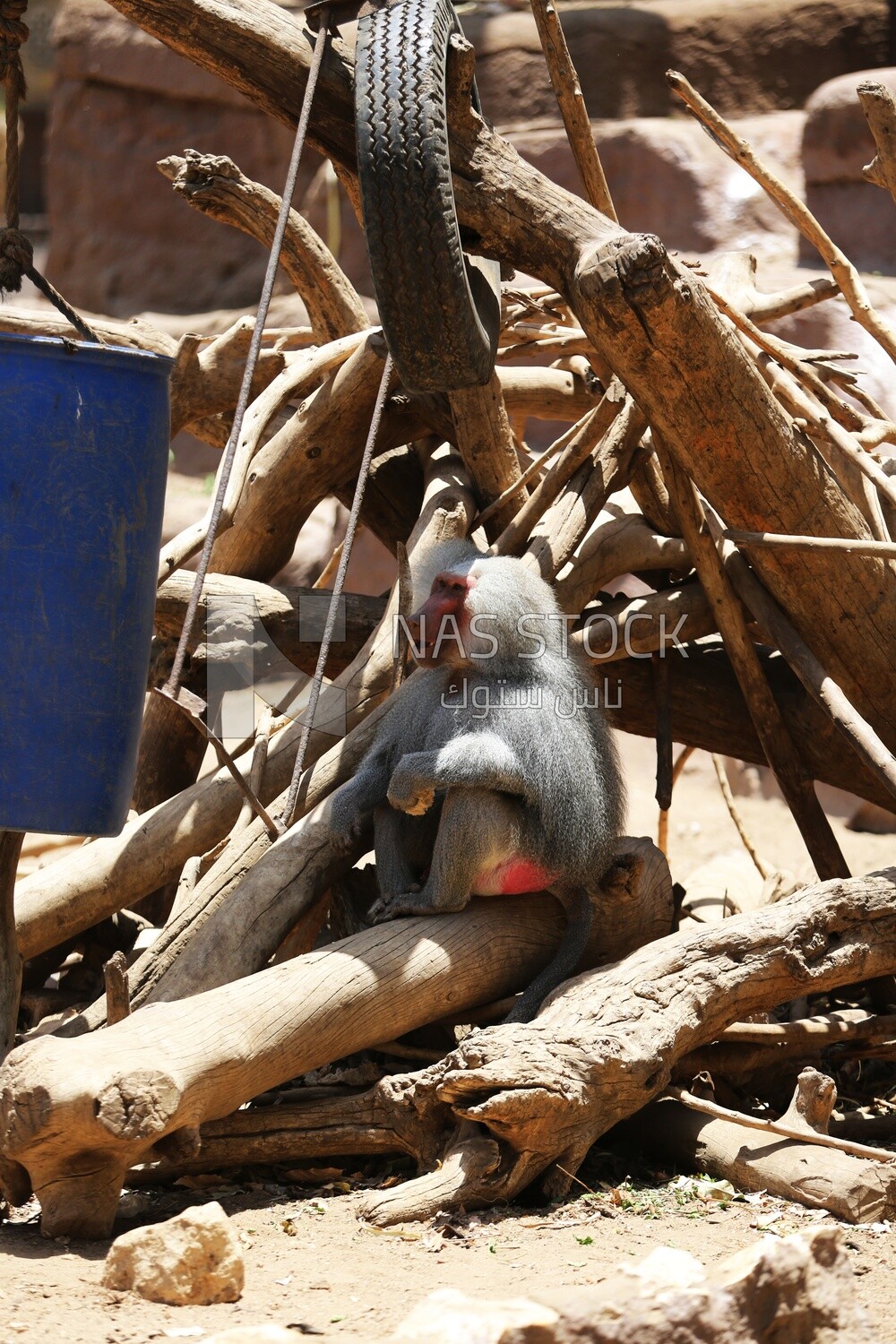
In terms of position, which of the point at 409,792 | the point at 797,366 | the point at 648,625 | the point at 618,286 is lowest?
the point at 409,792

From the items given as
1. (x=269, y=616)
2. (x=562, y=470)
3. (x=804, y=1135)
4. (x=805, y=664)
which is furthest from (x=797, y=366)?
(x=804, y=1135)

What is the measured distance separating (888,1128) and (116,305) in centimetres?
1138

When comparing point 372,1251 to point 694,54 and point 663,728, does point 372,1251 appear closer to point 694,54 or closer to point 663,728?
point 663,728

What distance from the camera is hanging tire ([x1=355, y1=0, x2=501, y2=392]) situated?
Answer: 3.90 meters

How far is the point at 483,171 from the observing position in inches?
174

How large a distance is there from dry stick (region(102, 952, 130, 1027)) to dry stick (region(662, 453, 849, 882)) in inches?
97.5

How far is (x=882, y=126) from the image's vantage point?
504 centimetres

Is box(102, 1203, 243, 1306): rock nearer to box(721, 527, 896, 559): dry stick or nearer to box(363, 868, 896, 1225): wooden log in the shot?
box(363, 868, 896, 1225): wooden log

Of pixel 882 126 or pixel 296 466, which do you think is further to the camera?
pixel 296 466

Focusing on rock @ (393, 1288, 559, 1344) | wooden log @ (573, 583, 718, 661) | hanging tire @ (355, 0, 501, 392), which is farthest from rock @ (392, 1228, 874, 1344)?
wooden log @ (573, 583, 718, 661)

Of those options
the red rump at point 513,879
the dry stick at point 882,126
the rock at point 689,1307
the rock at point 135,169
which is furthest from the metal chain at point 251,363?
the rock at point 135,169

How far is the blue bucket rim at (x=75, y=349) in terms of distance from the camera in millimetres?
3523

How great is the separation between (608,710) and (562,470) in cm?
109

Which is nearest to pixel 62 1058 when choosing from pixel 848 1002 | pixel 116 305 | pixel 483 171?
pixel 483 171
